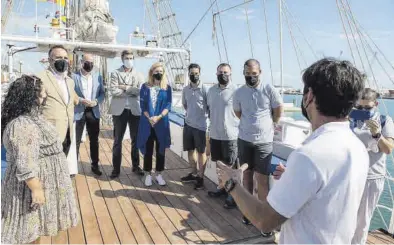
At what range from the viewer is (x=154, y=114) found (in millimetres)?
3773

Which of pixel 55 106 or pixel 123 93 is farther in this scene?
pixel 123 93

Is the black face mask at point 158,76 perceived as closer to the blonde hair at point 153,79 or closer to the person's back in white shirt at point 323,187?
the blonde hair at point 153,79

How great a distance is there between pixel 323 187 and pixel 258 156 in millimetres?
2041

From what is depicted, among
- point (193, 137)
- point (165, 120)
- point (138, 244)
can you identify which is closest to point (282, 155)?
point (193, 137)

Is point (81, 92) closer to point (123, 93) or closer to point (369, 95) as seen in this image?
point (123, 93)

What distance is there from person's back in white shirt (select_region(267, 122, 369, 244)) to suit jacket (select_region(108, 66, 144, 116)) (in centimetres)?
331

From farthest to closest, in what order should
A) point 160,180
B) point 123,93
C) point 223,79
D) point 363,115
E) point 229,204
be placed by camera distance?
point 123,93 → point 160,180 → point 223,79 → point 229,204 → point 363,115

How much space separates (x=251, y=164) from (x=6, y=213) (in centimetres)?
204

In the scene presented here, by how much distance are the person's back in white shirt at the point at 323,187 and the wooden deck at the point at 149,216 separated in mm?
1763

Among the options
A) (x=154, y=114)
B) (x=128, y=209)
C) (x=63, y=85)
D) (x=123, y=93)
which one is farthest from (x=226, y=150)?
(x=63, y=85)

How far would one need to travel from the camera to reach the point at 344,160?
88 centimetres

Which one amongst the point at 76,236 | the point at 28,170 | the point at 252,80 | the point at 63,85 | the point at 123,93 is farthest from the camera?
the point at 123,93

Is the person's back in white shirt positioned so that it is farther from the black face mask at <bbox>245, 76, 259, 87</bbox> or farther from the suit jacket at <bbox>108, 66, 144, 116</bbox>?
the suit jacket at <bbox>108, 66, 144, 116</bbox>

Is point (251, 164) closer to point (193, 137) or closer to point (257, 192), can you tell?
point (257, 192)
